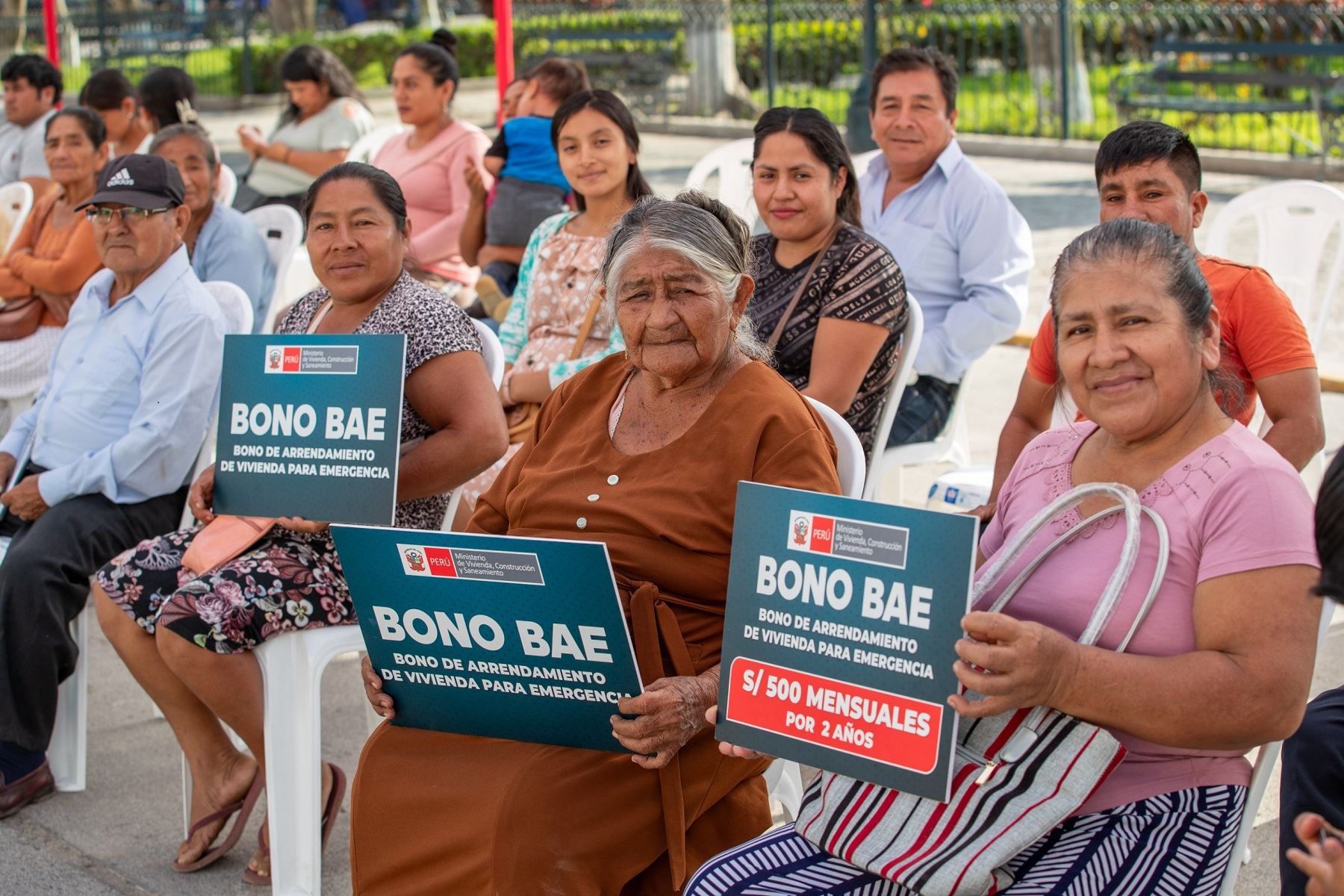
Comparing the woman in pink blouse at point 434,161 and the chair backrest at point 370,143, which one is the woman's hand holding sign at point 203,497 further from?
the chair backrest at point 370,143

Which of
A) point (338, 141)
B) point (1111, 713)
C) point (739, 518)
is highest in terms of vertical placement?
point (338, 141)

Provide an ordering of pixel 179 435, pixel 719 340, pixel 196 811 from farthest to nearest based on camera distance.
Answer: pixel 179 435
pixel 196 811
pixel 719 340

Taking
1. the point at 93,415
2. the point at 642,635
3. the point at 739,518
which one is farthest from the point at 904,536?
the point at 93,415

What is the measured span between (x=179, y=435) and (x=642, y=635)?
184cm

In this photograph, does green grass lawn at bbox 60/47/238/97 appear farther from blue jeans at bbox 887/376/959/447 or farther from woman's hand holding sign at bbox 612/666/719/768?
woman's hand holding sign at bbox 612/666/719/768

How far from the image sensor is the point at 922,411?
15.2 feet

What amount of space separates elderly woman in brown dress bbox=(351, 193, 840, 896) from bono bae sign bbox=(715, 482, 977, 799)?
33 cm

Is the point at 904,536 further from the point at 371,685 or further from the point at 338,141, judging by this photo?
the point at 338,141

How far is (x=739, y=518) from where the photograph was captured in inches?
91.4

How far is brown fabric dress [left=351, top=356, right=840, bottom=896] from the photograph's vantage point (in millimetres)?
2635

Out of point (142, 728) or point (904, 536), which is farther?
point (142, 728)

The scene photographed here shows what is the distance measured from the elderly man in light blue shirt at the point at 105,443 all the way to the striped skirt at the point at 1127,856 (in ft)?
7.60

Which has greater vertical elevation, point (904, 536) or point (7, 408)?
point (904, 536)

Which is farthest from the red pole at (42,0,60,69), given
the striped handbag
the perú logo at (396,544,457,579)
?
the striped handbag
